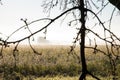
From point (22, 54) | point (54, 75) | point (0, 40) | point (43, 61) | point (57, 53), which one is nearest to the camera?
point (0, 40)

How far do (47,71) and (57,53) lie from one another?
10740mm

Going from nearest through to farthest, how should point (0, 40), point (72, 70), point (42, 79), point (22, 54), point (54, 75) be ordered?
point (0, 40) → point (42, 79) → point (54, 75) → point (72, 70) → point (22, 54)

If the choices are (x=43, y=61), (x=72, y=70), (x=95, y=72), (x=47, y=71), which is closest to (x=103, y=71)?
(x=95, y=72)

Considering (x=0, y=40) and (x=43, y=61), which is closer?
(x=0, y=40)

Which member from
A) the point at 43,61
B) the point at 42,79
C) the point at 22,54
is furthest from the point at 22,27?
the point at 22,54

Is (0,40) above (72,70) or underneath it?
above

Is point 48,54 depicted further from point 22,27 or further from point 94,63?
point 22,27

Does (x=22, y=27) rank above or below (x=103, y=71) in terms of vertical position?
above

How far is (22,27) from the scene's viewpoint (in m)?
2.35

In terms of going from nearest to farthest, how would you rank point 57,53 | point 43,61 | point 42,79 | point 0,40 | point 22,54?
point 0,40 < point 42,79 < point 43,61 < point 22,54 < point 57,53

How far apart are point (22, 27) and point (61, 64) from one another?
33.2 m

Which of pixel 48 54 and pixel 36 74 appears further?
pixel 48 54

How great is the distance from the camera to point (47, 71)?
108 feet

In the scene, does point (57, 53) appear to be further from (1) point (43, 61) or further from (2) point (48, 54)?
(1) point (43, 61)
